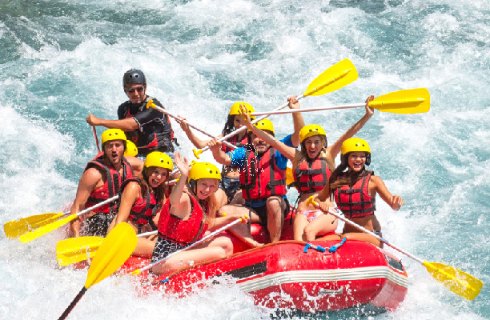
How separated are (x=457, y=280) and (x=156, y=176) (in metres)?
2.32

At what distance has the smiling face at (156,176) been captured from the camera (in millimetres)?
5809

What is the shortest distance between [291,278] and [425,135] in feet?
16.5

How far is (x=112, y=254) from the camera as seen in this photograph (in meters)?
4.62

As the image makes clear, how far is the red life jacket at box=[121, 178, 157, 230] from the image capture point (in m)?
5.86

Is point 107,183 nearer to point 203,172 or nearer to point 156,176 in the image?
point 156,176

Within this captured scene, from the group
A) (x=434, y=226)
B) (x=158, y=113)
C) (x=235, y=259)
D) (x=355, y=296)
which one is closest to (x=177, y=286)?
(x=235, y=259)

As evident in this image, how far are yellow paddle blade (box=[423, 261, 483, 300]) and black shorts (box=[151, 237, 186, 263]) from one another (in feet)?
5.92

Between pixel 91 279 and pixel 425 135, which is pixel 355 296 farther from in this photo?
pixel 425 135

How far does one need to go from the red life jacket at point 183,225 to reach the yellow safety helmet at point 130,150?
1.15 meters

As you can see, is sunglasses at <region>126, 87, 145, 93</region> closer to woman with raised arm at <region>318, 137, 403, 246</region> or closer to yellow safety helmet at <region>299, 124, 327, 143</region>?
yellow safety helmet at <region>299, 124, 327, 143</region>

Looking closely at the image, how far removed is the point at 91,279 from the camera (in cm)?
451

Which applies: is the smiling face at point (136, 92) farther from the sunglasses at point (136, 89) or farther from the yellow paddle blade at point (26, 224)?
the yellow paddle blade at point (26, 224)

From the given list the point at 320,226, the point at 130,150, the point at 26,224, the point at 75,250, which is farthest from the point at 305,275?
the point at 26,224

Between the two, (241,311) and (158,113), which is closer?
(241,311)
